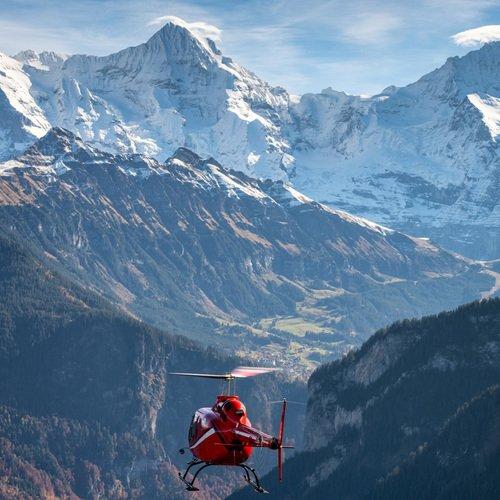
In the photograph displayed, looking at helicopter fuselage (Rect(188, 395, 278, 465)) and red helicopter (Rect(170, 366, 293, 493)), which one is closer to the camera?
red helicopter (Rect(170, 366, 293, 493))

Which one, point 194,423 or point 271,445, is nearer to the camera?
point 271,445

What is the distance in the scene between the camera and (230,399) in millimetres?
155750

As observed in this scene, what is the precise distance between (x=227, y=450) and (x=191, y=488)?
20.9ft

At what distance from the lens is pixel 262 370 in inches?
5969

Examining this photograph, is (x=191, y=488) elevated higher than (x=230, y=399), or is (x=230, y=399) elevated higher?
(x=230, y=399)

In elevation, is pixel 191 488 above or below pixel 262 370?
below

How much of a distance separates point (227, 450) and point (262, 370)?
10.0 metres

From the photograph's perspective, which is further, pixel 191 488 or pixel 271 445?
pixel 191 488

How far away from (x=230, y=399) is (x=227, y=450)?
5.40 m

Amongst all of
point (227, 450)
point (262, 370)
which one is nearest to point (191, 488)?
point (227, 450)

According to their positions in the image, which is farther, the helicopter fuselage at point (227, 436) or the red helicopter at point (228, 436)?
the helicopter fuselage at point (227, 436)

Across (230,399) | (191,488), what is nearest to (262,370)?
(230,399)

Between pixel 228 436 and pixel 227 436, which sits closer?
pixel 228 436

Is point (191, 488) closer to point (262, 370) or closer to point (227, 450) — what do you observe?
point (227, 450)
